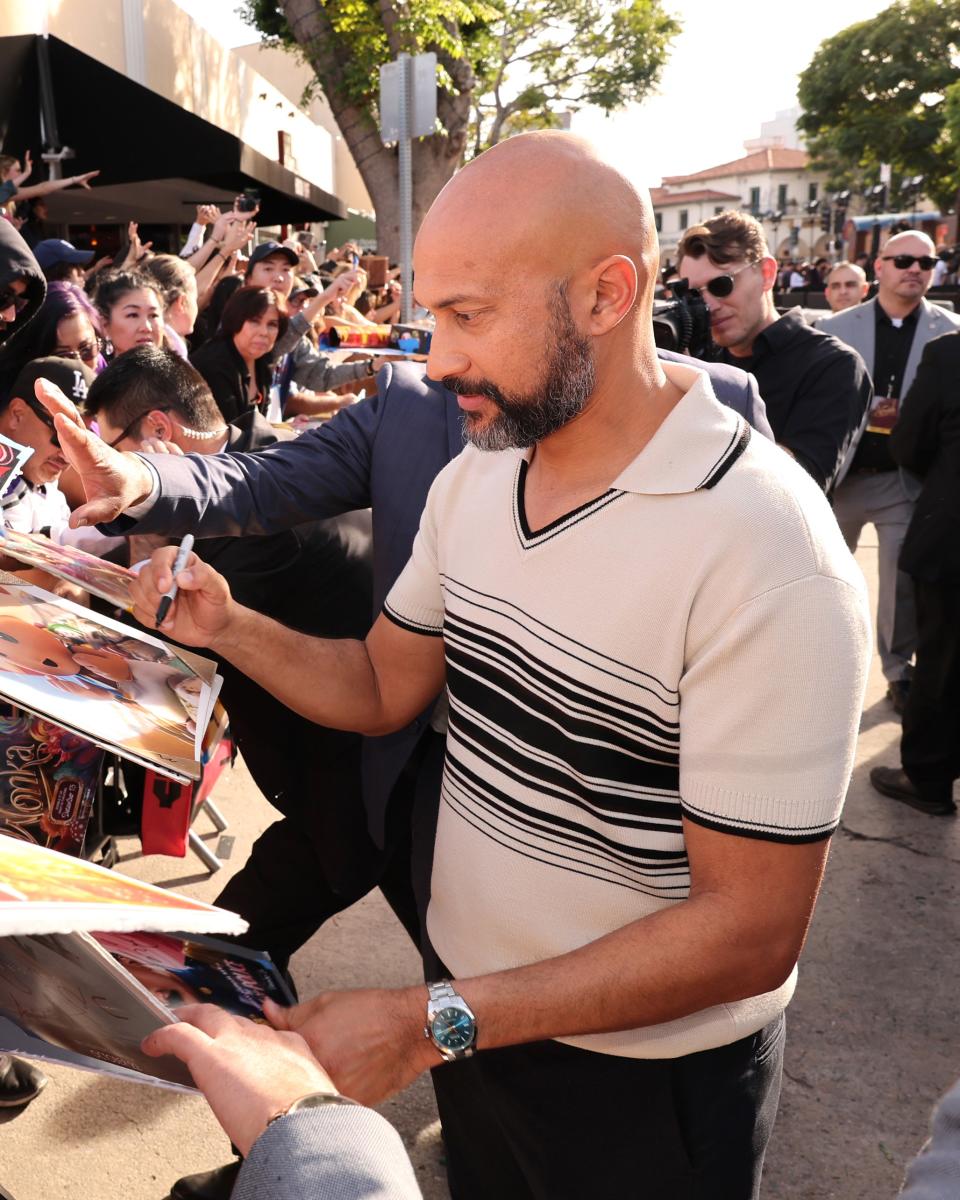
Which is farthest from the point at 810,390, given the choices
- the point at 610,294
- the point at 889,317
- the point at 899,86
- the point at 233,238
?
the point at 899,86

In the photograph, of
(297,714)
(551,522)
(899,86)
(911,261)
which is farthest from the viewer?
(899,86)

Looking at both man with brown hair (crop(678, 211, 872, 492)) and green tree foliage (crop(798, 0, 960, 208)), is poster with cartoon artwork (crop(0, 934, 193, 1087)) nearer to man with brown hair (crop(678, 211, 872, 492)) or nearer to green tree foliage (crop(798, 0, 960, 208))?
man with brown hair (crop(678, 211, 872, 492))

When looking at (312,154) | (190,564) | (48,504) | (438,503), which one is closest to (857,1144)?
(438,503)

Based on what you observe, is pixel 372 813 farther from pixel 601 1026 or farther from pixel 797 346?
pixel 797 346

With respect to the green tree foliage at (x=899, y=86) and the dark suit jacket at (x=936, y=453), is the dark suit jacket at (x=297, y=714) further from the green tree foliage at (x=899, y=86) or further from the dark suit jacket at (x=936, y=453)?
the green tree foliage at (x=899, y=86)

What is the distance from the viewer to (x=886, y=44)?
44.8 metres

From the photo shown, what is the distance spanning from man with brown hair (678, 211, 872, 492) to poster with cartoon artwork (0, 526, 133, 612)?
8.73 feet

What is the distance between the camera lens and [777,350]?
392 cm

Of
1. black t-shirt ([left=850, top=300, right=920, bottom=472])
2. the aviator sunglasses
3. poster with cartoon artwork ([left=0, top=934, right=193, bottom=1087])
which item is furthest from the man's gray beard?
black t-shirt ([left=850, top=300, right=920, bottom=472])

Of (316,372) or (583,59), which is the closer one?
(316,372)

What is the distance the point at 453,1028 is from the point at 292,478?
128 cm

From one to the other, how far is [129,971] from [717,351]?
3.76m

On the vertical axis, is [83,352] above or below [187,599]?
above

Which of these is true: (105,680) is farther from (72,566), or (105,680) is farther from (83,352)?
(83,352)
